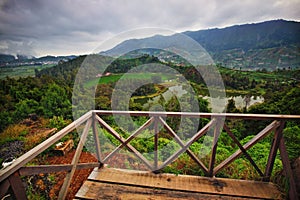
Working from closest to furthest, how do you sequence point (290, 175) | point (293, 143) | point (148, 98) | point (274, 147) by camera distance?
1. point (290, 175)
2. point (274, 147)
3. point (293, 143)
4. point (148, 98)

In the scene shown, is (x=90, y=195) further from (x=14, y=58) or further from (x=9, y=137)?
(x=14, y=58)

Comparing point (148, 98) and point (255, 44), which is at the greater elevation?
point (255, 44)

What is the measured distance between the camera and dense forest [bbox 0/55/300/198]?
306 centimetres

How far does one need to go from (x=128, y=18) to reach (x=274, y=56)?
1260cm

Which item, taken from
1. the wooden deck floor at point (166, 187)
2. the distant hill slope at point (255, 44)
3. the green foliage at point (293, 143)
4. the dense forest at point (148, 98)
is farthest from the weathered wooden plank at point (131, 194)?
the distant hill slope at point (255, 44)

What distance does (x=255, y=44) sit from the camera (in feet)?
54.9

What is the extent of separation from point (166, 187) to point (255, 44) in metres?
19.7

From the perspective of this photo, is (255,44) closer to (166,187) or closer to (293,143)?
(293,143)

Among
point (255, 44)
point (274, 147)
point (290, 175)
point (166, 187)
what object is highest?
point (255, 44)

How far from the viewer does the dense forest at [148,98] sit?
121 inches

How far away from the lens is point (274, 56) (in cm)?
1238

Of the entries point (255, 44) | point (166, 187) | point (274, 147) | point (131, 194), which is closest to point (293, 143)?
point (274, 147)

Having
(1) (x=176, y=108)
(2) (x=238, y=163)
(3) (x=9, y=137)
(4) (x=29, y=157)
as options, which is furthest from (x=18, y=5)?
(1) (x=176, y=108)

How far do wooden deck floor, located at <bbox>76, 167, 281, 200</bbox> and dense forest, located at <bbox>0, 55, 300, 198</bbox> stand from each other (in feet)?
0.93
